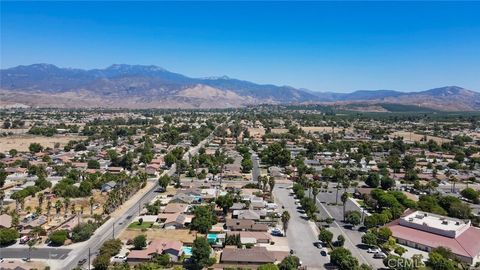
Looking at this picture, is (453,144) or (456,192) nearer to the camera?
(456,192)

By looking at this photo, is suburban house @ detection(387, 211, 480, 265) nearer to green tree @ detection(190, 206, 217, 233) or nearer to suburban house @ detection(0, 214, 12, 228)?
green tree @ detection(190, 206, 217, 233)

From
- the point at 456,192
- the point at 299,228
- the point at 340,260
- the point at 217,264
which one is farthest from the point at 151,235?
the point at 456,192

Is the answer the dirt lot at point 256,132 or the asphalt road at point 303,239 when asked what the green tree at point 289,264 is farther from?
the dirt lot at point 256,132

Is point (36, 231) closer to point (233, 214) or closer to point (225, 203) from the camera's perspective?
point (225, 203)

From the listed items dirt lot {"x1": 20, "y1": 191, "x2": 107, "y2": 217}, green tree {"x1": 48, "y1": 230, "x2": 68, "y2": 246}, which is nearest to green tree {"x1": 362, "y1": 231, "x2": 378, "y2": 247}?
green tree {"x1": 48, "y1": 230, "x2": 68, "y2": 246}

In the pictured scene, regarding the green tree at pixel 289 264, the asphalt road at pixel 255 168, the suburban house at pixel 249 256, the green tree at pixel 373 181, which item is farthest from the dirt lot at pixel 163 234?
the green tree at pixel 373 181

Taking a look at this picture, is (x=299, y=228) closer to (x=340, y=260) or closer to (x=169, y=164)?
(x=340, y=260)
